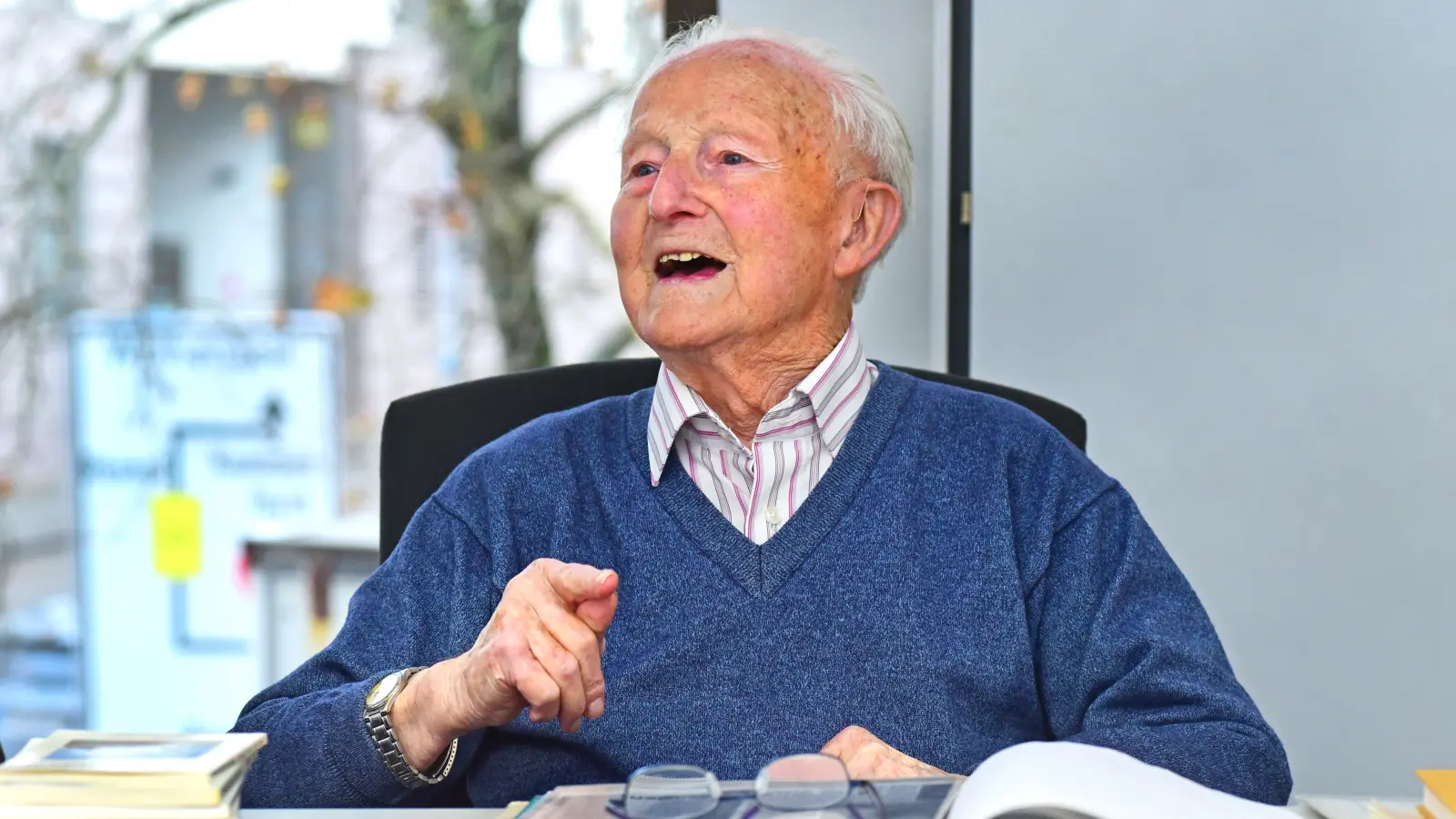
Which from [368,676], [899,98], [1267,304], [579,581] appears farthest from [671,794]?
[899,98]

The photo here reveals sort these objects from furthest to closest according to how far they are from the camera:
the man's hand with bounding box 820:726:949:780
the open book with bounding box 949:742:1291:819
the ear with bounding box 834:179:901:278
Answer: the ear with bounding box 834:179:901:278, the man's hand with bounding box 820:726:949:780, the open book with bounding box 949:742:1291:819

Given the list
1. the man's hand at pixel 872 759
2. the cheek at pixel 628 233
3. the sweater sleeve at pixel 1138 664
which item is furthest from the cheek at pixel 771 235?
the man's hand at pixel 872 759

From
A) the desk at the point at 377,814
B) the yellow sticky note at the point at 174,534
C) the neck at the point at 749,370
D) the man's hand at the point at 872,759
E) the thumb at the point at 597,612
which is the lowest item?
the yellow sticky note at the point at 174,534

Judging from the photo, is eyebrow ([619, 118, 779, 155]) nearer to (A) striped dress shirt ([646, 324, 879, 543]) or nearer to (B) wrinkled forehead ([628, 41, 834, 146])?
(B) wrinkled forehead ([628, 41, 834, 146])

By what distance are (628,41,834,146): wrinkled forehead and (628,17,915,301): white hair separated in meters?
0.01

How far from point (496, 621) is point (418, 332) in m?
2.10

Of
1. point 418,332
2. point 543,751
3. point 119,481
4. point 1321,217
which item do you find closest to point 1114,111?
point 1321,217

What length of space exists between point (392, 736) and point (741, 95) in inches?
29.1

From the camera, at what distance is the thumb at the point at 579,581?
0.93 meters

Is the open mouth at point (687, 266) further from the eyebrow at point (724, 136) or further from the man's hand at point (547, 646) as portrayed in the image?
the man's hand at point (547, 646)

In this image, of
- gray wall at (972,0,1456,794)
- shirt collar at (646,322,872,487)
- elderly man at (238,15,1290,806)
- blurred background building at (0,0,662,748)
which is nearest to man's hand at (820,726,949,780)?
elderly man at (238,15,1290,806)

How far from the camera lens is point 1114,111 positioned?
2.12 m

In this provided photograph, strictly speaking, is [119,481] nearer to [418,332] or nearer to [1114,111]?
[418,332]

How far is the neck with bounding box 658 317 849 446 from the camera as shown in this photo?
1390mm
